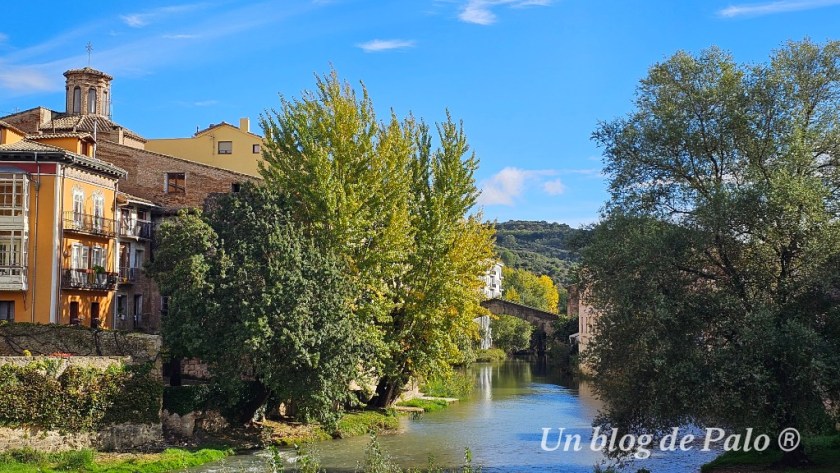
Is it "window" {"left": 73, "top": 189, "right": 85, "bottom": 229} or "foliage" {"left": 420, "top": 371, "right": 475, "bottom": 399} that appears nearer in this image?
"window" {"left": 73, "top": 189, "right": 85, "bottom": 229}

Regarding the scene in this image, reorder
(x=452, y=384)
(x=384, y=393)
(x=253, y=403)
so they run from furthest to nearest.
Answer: (x=452, y=384)
(x=384, y=393)
(x=253, y=403)

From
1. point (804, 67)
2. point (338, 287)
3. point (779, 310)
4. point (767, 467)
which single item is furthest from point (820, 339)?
point (338, 287)

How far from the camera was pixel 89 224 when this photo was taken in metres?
48.3

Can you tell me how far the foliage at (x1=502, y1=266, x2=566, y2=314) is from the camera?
150 m

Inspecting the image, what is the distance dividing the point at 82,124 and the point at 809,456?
5227 cm

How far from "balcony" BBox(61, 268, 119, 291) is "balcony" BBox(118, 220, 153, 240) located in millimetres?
3426

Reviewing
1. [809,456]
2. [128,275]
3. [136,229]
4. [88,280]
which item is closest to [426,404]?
[128,275]

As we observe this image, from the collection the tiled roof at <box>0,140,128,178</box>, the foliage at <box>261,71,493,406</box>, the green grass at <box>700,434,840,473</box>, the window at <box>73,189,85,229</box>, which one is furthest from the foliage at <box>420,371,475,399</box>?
the tiled roof at <box>0,140,128,178</box>

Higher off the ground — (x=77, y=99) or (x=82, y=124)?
(x=77, y=99)

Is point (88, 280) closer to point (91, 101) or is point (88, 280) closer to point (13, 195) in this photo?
point (13, 195)

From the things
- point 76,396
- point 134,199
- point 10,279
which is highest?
point 134,199

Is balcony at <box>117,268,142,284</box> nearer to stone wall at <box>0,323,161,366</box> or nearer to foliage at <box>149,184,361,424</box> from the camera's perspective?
stone wall at <box>0,323,161,366</box>

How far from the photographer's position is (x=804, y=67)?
104 feet

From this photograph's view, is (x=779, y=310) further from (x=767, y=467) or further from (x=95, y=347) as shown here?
(x=95, y=347)
